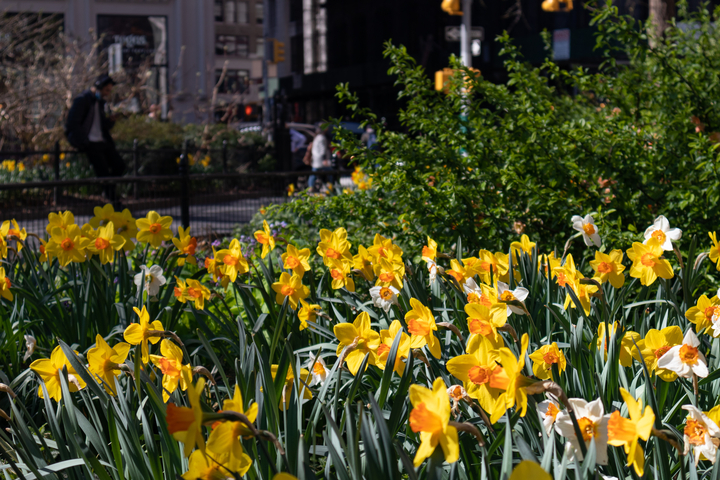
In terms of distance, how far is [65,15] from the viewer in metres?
33.0

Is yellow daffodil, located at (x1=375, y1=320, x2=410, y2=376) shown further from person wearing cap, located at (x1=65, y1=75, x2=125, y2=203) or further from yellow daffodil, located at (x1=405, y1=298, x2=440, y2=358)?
person wearing cap, located at (x1=65, y1=75, x2=125, y2=203)

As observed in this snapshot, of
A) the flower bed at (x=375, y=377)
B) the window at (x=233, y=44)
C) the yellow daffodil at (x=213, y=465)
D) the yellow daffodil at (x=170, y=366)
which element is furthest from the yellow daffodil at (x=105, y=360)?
the window at (x=233, y=44)

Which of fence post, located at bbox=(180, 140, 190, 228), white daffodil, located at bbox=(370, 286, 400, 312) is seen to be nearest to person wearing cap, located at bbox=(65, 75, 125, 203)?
fence post, located at bbox=(180, 140, 190, 228)

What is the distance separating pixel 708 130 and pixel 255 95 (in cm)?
5227

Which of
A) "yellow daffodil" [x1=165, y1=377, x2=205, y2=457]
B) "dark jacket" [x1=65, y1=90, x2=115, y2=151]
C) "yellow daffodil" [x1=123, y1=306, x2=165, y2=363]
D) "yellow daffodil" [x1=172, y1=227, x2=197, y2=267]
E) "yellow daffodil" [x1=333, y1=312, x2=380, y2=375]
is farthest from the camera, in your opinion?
"dark jacket" [x1=65, y1=90, x2=115, y2=151]

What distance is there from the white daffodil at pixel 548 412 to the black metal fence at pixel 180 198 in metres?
4.79

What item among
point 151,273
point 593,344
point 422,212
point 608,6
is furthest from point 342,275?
point 608,6

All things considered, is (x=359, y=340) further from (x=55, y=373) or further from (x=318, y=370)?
(x=55, y=373)

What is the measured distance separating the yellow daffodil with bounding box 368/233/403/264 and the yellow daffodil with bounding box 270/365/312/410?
2.13ft

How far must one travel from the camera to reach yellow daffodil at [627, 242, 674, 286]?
2264 mm

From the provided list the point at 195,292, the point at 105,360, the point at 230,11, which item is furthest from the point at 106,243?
the point at 230,11

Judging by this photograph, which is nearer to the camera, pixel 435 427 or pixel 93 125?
pixel 435 427

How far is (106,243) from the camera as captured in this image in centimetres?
290

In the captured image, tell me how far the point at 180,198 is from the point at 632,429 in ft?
19.4
